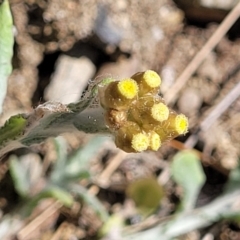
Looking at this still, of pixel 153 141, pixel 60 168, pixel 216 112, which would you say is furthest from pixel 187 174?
pixel 153 141

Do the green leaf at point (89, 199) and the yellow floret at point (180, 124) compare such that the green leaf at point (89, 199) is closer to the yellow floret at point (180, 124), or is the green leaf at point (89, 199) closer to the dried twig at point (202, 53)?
the dried twig at point (202, 53)

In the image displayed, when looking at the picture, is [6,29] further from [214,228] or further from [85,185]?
[214,228]

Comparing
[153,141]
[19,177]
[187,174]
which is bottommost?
[19,177]

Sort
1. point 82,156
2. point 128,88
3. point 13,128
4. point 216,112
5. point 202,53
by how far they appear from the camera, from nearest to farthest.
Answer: point 128,88, point 13,128, point 82,156, point 216,112, point 202,53

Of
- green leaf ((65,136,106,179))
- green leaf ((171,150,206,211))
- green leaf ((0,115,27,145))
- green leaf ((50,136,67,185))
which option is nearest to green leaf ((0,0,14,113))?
green leaf ((0,115,27,145))

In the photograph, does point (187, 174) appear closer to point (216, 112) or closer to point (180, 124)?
point (216, 112)

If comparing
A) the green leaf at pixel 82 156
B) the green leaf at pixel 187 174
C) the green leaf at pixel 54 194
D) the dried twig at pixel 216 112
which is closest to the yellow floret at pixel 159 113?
the green leaf at pixel 54 194
